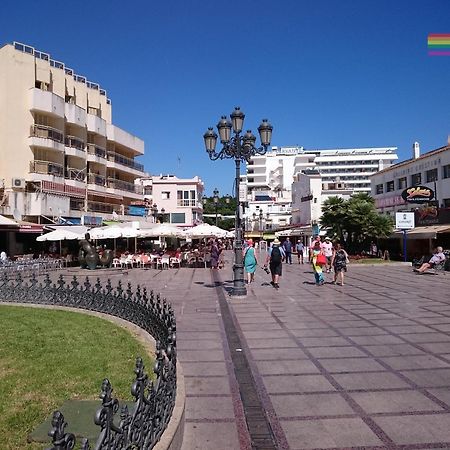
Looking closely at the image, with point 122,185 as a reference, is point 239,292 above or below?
below

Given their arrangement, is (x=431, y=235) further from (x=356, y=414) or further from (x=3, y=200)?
(x=3, y=200)

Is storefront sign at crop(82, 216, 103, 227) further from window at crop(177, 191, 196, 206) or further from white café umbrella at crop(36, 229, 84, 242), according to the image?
window at crop(177, 191, 196, 206)

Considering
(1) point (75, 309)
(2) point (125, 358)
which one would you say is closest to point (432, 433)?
(2) point (125, 358)

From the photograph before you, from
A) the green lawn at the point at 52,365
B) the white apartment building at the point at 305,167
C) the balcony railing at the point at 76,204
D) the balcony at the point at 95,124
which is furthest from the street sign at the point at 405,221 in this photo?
the white apartment building at the point at 305,167

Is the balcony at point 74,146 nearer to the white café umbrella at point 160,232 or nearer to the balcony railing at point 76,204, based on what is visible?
the balcony railing at point 76,204

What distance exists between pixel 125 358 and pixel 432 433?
4.24 meters

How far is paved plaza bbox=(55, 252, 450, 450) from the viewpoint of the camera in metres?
4.51

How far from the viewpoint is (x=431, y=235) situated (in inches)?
1115

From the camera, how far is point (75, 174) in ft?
128

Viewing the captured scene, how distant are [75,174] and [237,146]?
90.1 feet

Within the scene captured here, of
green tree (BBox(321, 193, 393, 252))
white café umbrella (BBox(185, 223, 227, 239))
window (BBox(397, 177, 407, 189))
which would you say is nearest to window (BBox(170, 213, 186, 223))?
window (BBox(397, 177, 407, 189))

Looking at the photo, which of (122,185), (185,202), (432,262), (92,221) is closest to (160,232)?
(92,221)

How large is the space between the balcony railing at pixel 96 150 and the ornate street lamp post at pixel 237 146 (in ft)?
93.7

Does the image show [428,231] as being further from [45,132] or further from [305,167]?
[305,167]
